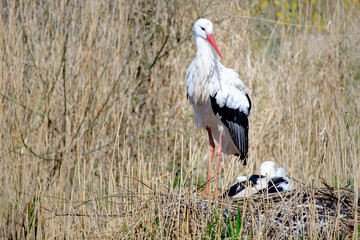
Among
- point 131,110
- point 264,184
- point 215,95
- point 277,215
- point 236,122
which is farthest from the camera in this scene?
point 131,110

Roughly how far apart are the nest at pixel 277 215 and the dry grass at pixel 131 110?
3 cm

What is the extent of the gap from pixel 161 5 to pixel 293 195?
3352mm

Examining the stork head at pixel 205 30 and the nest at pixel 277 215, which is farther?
the stork head at pixel 205 30

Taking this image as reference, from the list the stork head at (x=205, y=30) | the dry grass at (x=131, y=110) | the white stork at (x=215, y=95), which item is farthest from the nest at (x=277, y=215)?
the stork head at (x=205, y=30)

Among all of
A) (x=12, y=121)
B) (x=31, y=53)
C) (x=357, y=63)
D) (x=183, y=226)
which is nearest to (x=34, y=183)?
(x=12, y=121)

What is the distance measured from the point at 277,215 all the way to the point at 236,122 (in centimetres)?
136

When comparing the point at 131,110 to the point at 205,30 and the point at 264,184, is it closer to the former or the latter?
the point at 205,30

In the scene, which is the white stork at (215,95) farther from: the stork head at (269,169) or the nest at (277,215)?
the nest at (277,215)

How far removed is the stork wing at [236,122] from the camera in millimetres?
4520

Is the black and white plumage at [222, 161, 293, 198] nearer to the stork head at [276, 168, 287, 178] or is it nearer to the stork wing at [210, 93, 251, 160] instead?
the stork head at [276, 168, 287, 178]

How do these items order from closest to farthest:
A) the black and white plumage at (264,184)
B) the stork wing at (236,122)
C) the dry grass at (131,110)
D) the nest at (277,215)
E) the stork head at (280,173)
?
1. the nest at (277,215)
2. the dry grass at (131,110)
3. the black and white plumage at (264,184)
4. the stork head at (280,173)
5. the stork wing at (236,122)

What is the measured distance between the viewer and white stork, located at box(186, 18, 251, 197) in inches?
168

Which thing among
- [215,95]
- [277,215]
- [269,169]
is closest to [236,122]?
[215,95]

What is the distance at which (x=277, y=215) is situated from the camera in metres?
3.50
